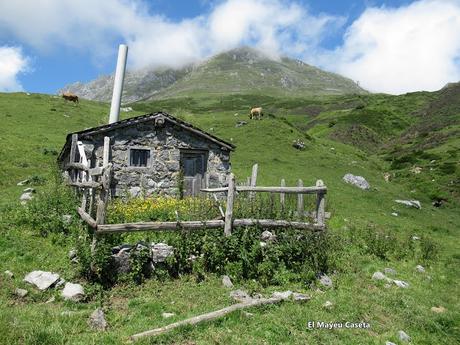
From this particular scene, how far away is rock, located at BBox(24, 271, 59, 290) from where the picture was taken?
1025cm

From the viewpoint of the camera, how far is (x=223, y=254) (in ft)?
40.5

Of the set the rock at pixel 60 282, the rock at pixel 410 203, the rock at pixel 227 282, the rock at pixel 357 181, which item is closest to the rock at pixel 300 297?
the rock at pixel 227 282

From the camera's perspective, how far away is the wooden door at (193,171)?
2464cm

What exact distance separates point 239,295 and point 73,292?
13.6 ft

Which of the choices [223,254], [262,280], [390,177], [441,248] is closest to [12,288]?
[223,254]

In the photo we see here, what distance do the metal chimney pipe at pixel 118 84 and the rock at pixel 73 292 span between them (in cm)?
1717

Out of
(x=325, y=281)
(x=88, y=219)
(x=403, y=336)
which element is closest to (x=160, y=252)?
(x=88, y=219)

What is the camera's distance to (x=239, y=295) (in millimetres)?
10773

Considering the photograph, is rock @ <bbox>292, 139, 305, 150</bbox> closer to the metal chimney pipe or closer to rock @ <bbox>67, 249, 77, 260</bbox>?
the metal chimney pipe

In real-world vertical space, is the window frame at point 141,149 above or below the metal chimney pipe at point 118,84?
below

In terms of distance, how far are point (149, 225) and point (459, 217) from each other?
90.7ft

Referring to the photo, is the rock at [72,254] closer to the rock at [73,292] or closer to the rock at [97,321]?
the rock at [73,292]

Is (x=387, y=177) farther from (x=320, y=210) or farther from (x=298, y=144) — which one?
(x=320, y=210)

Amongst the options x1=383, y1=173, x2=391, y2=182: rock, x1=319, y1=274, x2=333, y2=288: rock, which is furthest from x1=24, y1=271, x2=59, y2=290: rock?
x1=383, y1=173, x2=391, y2=182: rock
